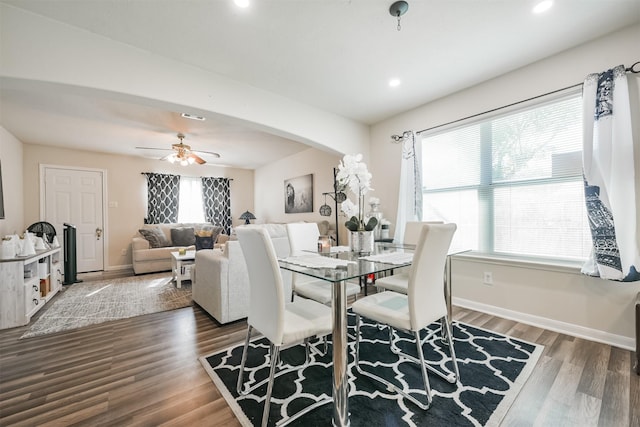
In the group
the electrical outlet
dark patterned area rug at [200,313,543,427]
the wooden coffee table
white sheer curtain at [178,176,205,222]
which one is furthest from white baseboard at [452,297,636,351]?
white sheer curtain at [178,176,205,222]

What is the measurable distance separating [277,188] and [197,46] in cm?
432

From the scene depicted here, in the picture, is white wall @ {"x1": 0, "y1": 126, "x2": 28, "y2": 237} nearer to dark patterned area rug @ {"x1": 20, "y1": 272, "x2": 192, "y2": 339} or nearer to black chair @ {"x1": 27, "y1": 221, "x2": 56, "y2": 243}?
black chair @ {"x1": 27, "y1": 221, "x2": 56, "y2": 243}

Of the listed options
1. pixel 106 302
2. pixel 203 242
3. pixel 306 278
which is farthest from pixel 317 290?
pixel 106 302

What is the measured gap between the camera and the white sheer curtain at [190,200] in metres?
6.27

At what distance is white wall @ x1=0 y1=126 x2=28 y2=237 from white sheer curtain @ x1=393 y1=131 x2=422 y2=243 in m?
5.55

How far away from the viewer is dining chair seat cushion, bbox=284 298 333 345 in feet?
4.28

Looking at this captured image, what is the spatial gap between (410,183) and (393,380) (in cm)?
240

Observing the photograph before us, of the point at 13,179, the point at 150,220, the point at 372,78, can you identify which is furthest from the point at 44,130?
the point at 372,78

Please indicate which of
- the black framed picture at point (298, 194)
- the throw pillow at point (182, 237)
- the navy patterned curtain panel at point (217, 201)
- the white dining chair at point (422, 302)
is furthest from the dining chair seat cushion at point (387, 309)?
the navy patterned curtain panel at point (217, 201)

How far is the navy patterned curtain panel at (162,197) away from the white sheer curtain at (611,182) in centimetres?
696

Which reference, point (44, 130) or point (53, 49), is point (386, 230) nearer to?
point (53, 49)

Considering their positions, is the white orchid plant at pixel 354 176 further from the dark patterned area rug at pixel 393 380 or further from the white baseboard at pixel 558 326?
the white baseboard at pixel 558 326

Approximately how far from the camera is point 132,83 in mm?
2086

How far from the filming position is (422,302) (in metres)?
1.47
